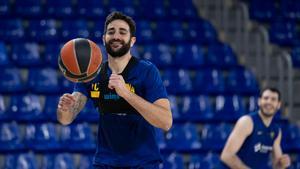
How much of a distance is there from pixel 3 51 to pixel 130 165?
4642 mm

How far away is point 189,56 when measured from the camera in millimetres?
8992

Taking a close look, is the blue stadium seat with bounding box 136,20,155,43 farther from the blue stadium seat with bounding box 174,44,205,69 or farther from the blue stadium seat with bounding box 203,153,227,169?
the blue stadium seat with bounding box 203,153,227,169

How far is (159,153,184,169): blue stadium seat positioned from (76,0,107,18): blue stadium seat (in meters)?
2.55

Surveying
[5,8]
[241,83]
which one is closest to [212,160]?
[241,83]

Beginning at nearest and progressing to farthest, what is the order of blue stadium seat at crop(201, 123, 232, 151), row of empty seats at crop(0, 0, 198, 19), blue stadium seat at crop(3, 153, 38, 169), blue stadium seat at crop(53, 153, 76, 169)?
blue stadium seat at crop(3, 153, 38, 169)
blue stadium seat at crop(53, 153, 76, 169)
blue stadium seat at crop(201, 123, 232, 151)
row of empty seats at crop(0, 0, 198, 19)

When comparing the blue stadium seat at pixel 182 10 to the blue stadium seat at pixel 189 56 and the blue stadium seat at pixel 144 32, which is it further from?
the blue stadium seat at pixel 189 56

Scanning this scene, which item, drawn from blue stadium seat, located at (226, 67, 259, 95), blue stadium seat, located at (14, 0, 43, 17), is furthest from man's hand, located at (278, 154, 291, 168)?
blue stadium seat, located at (14, 0, 43, 17)

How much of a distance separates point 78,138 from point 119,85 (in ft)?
13.3

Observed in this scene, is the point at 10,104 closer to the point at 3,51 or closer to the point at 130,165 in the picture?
the point at 3,51

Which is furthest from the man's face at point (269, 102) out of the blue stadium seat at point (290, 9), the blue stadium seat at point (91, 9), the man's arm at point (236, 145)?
the blue stadium seat at point (290, 9)

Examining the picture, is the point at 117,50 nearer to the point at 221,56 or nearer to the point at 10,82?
the point at 10,82

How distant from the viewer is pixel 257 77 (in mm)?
9477

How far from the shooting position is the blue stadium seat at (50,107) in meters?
7.80

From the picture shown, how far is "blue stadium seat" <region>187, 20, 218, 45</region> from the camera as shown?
935cm
